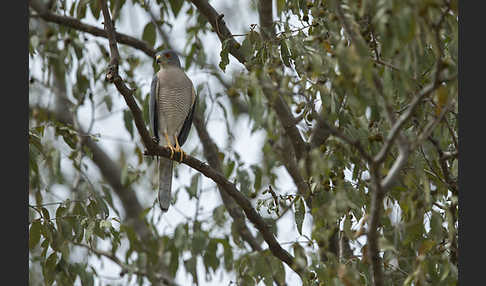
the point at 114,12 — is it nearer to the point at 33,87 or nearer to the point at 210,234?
the point at 33,87

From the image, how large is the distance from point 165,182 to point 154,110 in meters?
0.68

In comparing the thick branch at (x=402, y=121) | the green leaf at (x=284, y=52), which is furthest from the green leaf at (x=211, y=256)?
the thick branch at (x=402, y=121)

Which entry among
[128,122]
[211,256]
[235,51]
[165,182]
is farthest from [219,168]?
[235,51]

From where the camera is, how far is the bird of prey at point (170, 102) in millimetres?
5473

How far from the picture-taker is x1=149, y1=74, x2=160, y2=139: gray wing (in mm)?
5402

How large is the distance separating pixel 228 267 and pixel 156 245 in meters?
1.00

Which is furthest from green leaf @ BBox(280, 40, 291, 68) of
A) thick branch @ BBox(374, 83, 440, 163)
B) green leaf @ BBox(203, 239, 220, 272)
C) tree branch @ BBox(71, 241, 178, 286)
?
tree branch @ BBox(71, 241, 178, 286)

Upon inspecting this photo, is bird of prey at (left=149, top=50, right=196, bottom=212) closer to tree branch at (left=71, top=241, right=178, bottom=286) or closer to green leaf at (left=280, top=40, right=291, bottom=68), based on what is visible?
tree branch at (left=71, top=241, right=178, bottom=286)

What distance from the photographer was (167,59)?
561cm

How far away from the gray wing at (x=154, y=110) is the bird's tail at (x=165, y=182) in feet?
1.33

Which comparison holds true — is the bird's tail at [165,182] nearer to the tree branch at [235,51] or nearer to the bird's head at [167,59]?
the bird's head at [167,59]

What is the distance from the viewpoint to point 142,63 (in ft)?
22.0

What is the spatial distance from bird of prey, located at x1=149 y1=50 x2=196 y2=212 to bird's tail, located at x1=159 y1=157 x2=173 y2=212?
0.19 metres

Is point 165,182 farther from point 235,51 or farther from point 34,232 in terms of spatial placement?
point 34,232
